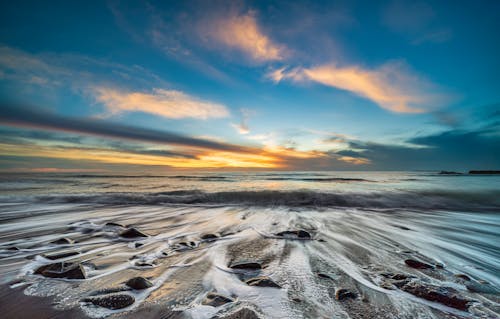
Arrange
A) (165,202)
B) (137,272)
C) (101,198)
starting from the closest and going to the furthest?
(137,272) < (165,202) < (101,198)

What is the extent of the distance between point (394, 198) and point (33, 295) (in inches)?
490

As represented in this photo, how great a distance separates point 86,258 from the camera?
3004 mm

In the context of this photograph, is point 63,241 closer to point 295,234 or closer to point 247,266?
point 247,266

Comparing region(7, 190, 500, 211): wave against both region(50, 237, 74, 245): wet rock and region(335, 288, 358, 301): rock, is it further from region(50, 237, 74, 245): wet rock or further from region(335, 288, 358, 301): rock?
region(335, 288, 358, 301): rock

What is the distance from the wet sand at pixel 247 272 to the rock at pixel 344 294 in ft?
0.03

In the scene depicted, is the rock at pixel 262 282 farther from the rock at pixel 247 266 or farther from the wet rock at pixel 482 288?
the wet rock at pixel 482 288

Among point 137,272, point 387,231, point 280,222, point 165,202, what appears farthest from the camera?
point 165,202

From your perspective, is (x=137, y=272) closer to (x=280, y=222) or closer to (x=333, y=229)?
(x=280, y=222)

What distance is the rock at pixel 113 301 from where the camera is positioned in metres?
1.80

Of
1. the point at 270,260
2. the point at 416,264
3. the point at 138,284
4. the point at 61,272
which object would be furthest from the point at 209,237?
the point at 416,264

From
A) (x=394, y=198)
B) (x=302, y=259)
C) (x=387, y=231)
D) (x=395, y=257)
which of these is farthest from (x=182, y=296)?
(x=394, y=198)

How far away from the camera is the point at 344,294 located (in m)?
2.04

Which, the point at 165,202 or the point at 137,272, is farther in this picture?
the point at 165,202

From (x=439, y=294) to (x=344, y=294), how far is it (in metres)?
0.92
